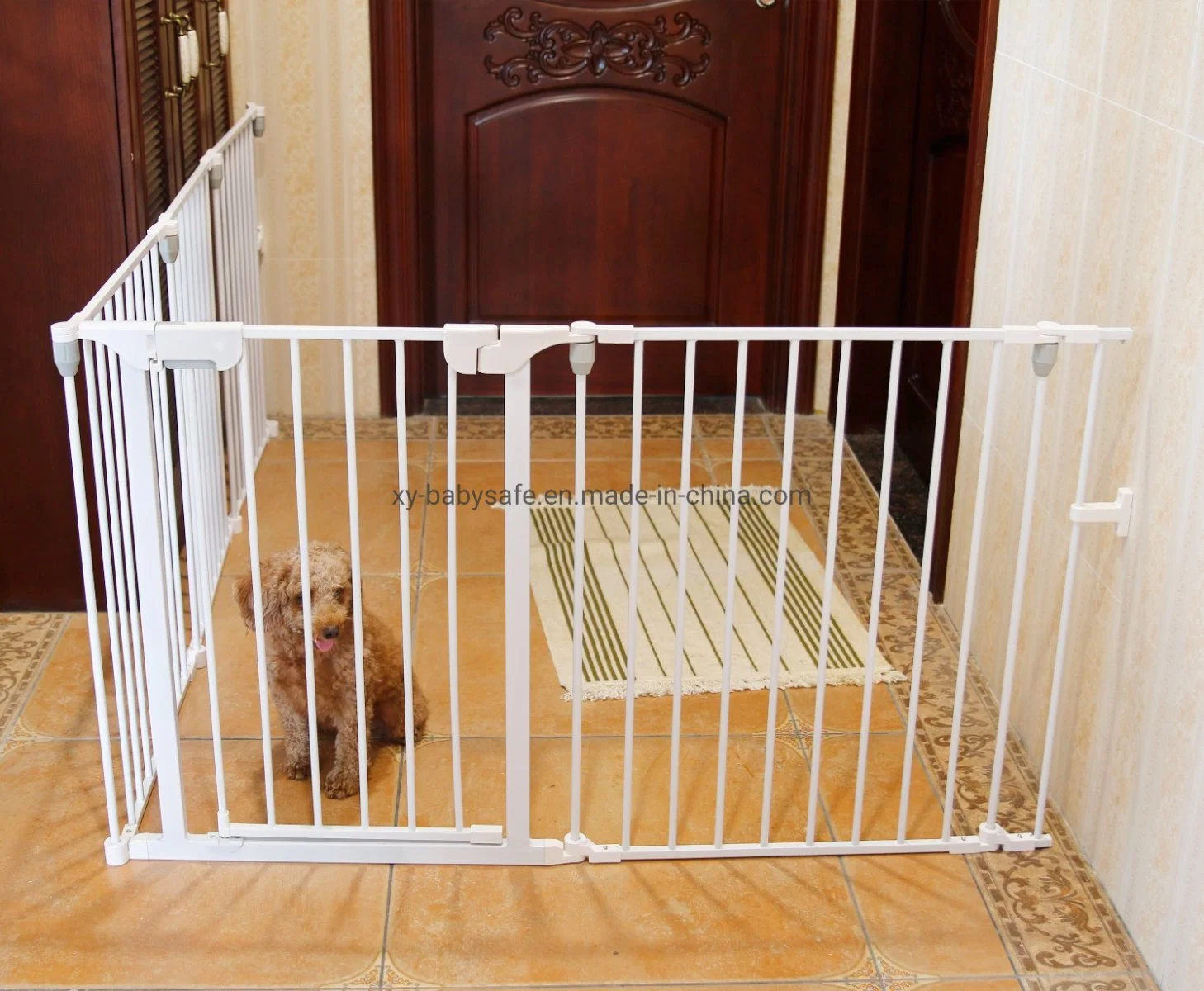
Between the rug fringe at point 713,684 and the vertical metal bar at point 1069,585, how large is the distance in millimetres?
516

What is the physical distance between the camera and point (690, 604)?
3.25 meters

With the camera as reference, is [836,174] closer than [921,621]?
No

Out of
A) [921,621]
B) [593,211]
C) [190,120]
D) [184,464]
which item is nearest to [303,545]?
[184,464]

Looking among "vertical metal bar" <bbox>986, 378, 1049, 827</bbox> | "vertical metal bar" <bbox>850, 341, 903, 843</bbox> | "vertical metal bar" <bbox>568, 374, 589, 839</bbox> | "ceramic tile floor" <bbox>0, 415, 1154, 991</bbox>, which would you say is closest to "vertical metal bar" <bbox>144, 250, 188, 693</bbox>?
"ceramic tile floor" <bbox>0, 415, 1154, 991</bbox>

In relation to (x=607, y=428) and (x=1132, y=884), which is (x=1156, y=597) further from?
(x=607, y=428)

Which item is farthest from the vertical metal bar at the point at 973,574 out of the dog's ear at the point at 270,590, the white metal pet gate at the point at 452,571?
the dog's ear at the point at 270,590

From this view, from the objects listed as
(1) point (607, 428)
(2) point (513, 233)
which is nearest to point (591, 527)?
(1) point (607, 428)

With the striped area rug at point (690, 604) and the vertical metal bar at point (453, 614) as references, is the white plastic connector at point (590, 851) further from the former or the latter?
the striped area rug at point (690, 604)

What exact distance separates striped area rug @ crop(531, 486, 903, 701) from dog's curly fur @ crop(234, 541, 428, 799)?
16.4 inches

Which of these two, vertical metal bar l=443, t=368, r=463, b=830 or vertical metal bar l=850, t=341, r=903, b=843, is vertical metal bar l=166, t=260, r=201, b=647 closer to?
vertical metal bar l=443, t=368, r=463, b=830

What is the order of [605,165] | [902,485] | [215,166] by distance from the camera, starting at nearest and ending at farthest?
[215,166] < [902,485] < [605,165]

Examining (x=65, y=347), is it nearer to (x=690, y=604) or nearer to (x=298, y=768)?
(x=298, y=768)

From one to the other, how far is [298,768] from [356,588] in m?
0.53

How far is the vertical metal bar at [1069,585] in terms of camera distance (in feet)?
7.36
